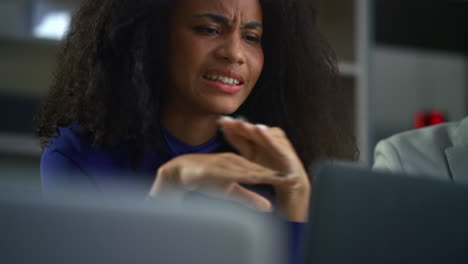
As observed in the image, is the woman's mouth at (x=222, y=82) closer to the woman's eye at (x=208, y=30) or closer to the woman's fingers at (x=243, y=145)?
the woman's eye at (x=208, y=30)

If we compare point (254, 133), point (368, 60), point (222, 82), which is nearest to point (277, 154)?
point (254, 133)

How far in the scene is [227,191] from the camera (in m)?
0.85

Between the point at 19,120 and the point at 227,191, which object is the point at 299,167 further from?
the point at 19,120

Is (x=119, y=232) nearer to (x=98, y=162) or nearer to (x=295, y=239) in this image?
(x=295, y=239)

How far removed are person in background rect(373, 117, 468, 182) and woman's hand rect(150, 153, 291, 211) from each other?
1.77 ft

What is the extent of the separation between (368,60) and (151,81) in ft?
Answer: 5.95

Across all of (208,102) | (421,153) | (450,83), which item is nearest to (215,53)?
(208,102)

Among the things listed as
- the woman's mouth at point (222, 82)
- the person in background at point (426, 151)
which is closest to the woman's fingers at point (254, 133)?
the woman's mouth at point (222, 82)

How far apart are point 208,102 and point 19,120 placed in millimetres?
1685

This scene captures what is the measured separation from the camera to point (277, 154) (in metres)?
0.85

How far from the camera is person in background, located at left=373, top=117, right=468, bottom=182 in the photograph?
1316mm

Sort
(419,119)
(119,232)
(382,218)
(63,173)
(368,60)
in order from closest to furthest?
(119,232) → (382,218) → (63,173) → (368,60) → (419,119)

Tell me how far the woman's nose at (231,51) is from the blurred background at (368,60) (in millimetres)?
1587

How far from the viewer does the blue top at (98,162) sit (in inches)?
43.1
